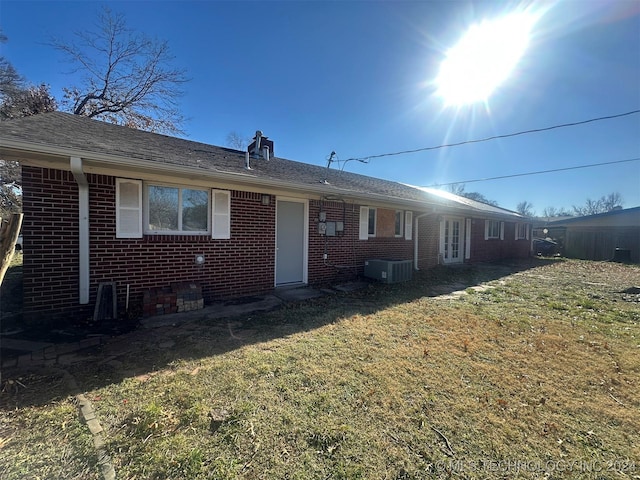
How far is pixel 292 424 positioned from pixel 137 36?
698 inches

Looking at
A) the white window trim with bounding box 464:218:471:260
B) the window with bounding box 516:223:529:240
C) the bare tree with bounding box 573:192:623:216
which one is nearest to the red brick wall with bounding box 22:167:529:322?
the white window trim with bounding box 464:218:471:260

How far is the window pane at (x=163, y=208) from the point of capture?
16.3 feet

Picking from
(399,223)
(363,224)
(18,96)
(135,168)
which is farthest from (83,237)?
(18,96)

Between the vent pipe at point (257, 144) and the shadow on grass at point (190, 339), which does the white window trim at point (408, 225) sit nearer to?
the shadow on grass at point (190, 339)

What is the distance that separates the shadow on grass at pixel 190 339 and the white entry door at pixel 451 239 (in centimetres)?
543

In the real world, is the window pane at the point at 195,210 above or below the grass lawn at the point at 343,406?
above

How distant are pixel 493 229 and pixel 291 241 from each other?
12709 millimetres

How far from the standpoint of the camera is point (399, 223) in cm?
940

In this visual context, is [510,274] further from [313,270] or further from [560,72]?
[313,270]

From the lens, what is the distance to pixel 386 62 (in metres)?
8.42

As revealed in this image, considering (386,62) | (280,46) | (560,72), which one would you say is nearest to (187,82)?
(280,46)

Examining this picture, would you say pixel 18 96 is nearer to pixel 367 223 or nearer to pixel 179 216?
pixel 179 216

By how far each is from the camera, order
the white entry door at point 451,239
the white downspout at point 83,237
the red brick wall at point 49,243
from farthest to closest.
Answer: the white entry door at point 451,239
the white downspout at point 83,237
the red brick wall at point 49,243

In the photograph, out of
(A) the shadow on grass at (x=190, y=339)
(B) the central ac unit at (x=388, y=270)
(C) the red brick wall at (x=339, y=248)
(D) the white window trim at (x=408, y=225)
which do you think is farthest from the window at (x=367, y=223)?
(A) the shadow on grass at (x=190, y=339)
